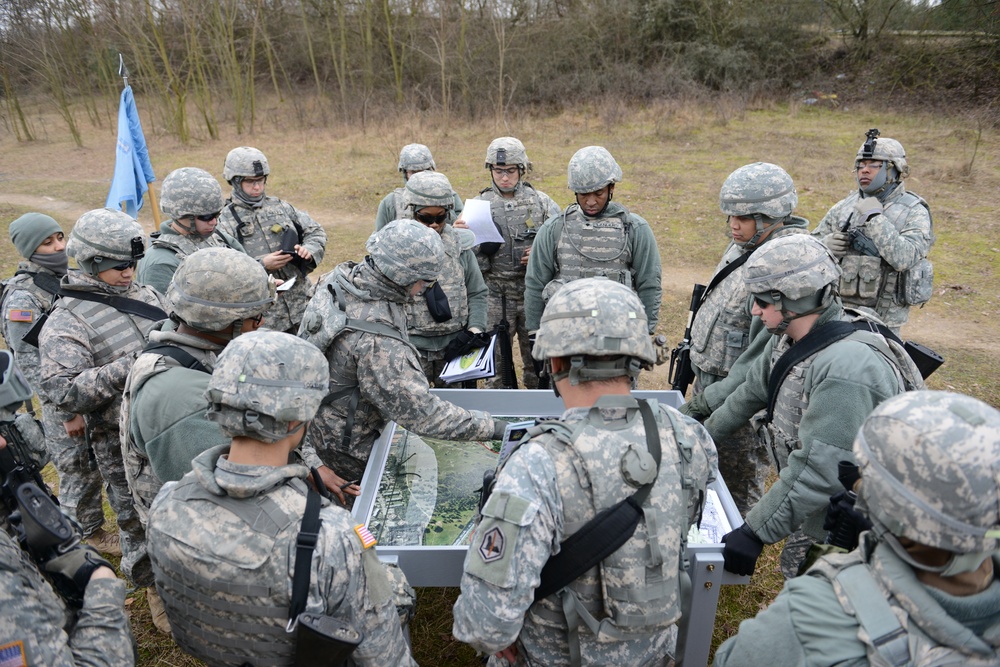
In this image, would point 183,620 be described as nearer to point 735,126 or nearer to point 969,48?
point 735,126

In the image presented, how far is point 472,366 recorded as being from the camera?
13.3ft

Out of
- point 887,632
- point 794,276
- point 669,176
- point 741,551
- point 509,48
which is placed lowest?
point 669,176

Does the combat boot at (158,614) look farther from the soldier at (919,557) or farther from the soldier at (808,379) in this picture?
the soldier at (919,557)

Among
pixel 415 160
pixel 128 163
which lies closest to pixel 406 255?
pixel 415 160

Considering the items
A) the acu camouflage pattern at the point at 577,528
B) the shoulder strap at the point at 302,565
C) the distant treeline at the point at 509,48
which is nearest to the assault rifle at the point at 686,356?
the acu camouflage pattern at the point at 577,528

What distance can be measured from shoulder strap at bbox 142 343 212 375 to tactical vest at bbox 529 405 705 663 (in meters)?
1.60

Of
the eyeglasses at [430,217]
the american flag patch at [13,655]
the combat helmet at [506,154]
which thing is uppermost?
the combat helmet at [506,154]

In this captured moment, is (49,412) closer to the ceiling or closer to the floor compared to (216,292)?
closer to the floor

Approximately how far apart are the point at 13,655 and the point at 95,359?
A: 2248 millimetres

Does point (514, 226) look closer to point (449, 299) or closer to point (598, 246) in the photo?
point (598, 246)

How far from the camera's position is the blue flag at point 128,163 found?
714 cm

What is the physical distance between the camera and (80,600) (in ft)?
7.21

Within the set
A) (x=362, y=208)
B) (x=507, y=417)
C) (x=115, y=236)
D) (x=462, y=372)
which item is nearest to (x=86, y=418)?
(x=115, y=236)

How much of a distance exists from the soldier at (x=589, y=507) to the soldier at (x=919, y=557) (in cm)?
51
